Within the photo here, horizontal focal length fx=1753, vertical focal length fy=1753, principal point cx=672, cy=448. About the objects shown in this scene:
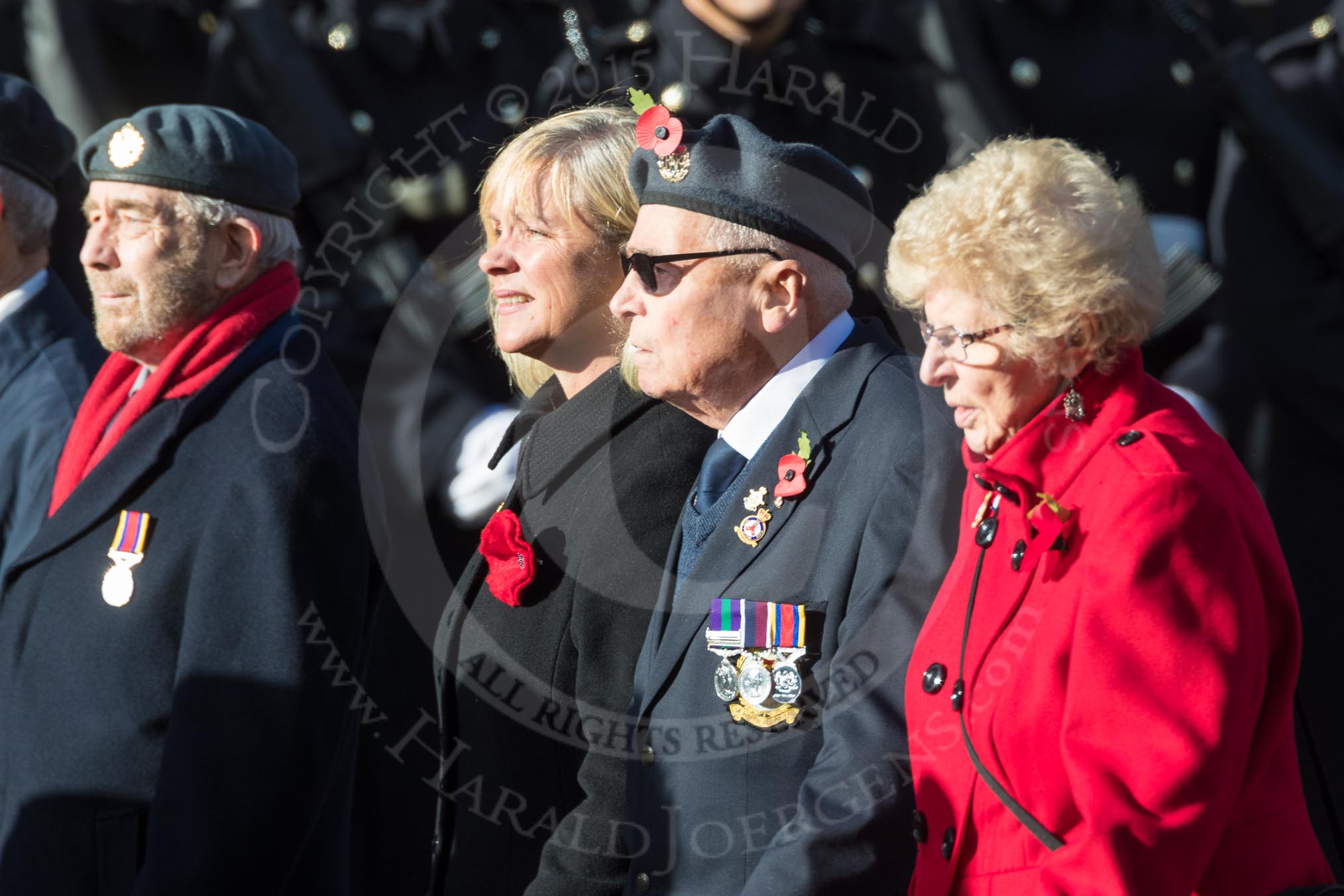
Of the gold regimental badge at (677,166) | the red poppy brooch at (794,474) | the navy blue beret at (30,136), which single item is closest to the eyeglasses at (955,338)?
the red poppy brooch at (794,474)

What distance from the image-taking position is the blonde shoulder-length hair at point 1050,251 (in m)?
2.33

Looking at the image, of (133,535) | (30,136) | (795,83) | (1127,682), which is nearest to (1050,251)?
(1127,682)

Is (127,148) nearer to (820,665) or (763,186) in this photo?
(763,186)

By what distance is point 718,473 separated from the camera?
2.97 metres

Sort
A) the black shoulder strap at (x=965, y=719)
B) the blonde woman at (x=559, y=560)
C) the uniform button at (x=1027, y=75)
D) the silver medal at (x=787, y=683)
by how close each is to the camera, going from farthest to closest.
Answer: the uniform button at (x=1027, y=75) < the blonde woman at (x=559, y=560) < the silver medal at (x=787, y=683) < the black shoulder strap at (x=965, y=719)

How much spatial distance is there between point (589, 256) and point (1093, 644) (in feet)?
4.91

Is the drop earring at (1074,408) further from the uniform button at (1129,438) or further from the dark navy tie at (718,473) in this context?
the dark navy tie at (718,473)

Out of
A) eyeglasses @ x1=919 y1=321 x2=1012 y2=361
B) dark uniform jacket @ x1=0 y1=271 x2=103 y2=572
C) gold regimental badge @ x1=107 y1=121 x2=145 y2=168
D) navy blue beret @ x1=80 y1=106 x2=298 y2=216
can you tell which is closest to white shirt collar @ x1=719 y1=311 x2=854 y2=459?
eyeglasses @ x1=919 y1=321 x2=1012 y2=361

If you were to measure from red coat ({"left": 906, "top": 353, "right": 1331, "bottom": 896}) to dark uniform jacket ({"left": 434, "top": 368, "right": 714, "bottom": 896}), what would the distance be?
0.72 m

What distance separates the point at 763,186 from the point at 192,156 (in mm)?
1269

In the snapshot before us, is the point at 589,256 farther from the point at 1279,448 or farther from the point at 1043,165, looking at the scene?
the point at 1279,448

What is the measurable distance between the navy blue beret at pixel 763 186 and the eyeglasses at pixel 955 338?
515 millimetres

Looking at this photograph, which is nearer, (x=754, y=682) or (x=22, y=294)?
(x=754, y=682)

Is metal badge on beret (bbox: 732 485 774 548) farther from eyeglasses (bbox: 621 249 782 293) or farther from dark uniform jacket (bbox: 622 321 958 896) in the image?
eyeglasses (bbox: 621 249 782 293)
